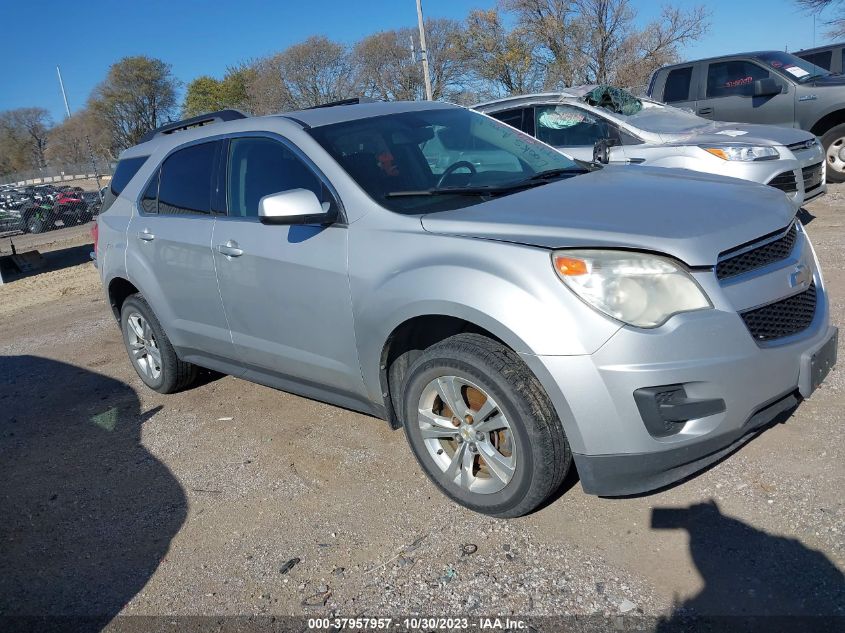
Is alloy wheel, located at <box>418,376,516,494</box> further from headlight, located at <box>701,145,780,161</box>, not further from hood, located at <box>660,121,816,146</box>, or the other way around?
hood, located at <box>660,121,816,146</box>

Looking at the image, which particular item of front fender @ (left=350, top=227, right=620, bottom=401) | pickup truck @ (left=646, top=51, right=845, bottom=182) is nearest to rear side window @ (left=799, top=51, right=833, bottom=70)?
pickup truck @ (left=646, top=51, right=845, bottom=182)

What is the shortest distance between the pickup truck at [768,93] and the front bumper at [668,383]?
8353 mm

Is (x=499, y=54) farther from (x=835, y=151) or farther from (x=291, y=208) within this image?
(x=291, y=208)

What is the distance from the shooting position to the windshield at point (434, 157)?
3.55 m

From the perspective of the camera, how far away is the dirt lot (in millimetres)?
2697

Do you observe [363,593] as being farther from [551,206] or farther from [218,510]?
[551,206]

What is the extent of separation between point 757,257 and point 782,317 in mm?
256

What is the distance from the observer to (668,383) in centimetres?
263

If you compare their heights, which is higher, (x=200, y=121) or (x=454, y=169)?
(x=200, y=121)

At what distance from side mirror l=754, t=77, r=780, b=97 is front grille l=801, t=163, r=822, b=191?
253cm

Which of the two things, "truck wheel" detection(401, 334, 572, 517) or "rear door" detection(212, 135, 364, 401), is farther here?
"rear door" detection(212, 135, 364, 401)

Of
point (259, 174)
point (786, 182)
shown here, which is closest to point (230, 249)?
point (259, 174)

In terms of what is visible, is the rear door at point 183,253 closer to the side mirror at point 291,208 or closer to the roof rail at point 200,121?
the roof rail at point 200,121

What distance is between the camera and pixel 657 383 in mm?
2627
